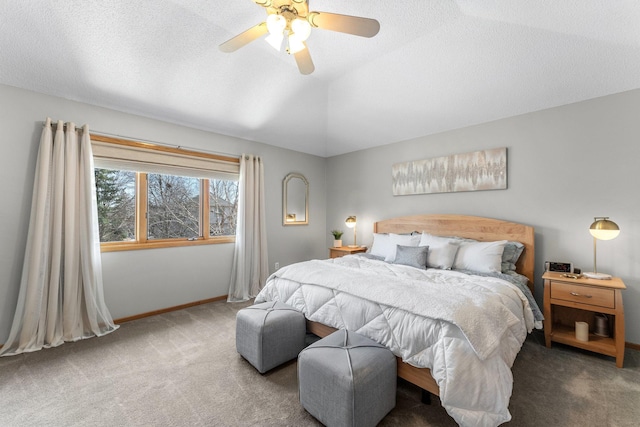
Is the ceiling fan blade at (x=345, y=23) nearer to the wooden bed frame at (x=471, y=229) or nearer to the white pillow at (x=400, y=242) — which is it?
the wooden bed frame at (x=471, y=229)

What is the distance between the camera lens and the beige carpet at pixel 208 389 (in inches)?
66.7

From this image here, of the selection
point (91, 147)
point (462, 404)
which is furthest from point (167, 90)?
point (462, 404)

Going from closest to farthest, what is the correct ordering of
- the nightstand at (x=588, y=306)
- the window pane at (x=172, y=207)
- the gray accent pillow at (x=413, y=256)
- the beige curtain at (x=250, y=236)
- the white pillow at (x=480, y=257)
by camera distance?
the nightstand at (x=588, y=306), the white pillow at (x=480, y=257), the gray accent pillow at (x=413, y=256), the window pane at (x=172, y=207), the beige curtain at (x=250, y=236)

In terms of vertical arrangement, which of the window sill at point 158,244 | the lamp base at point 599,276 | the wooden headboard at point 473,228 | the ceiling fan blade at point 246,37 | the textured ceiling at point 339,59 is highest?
the textured ceiling at point 339,59

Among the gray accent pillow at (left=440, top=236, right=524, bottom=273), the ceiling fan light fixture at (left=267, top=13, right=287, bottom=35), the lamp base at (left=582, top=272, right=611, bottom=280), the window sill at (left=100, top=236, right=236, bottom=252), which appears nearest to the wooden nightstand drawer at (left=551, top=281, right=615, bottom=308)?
the lamp base at (left=582, top=272, right=611, bottom=280)

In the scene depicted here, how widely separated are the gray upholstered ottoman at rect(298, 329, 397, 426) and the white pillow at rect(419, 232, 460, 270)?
61.6 inches

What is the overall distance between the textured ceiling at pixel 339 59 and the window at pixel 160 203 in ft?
2.20

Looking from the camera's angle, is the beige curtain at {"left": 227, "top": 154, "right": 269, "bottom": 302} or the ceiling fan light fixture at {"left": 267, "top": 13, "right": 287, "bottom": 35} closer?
the ceiling fan light fixture at {"left": 267, "top": 13, "right": 287, "bottom": 35}

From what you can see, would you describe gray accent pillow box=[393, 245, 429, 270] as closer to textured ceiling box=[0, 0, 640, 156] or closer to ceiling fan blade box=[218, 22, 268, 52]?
textured ceiling box=[0, 0, 640, 156]

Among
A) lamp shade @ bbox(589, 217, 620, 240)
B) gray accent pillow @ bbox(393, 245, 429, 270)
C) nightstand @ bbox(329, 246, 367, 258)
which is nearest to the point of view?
lamp shade @ bbox(589, 217, 620, 240)

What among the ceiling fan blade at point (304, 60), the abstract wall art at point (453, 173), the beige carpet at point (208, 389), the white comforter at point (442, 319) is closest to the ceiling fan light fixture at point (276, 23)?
the ceiling fan blade at point (304, 60)

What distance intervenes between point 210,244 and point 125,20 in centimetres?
265

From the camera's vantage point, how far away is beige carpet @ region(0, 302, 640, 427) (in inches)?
66.7

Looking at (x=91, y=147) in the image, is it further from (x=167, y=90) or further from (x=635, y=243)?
(x=635, y=243)
